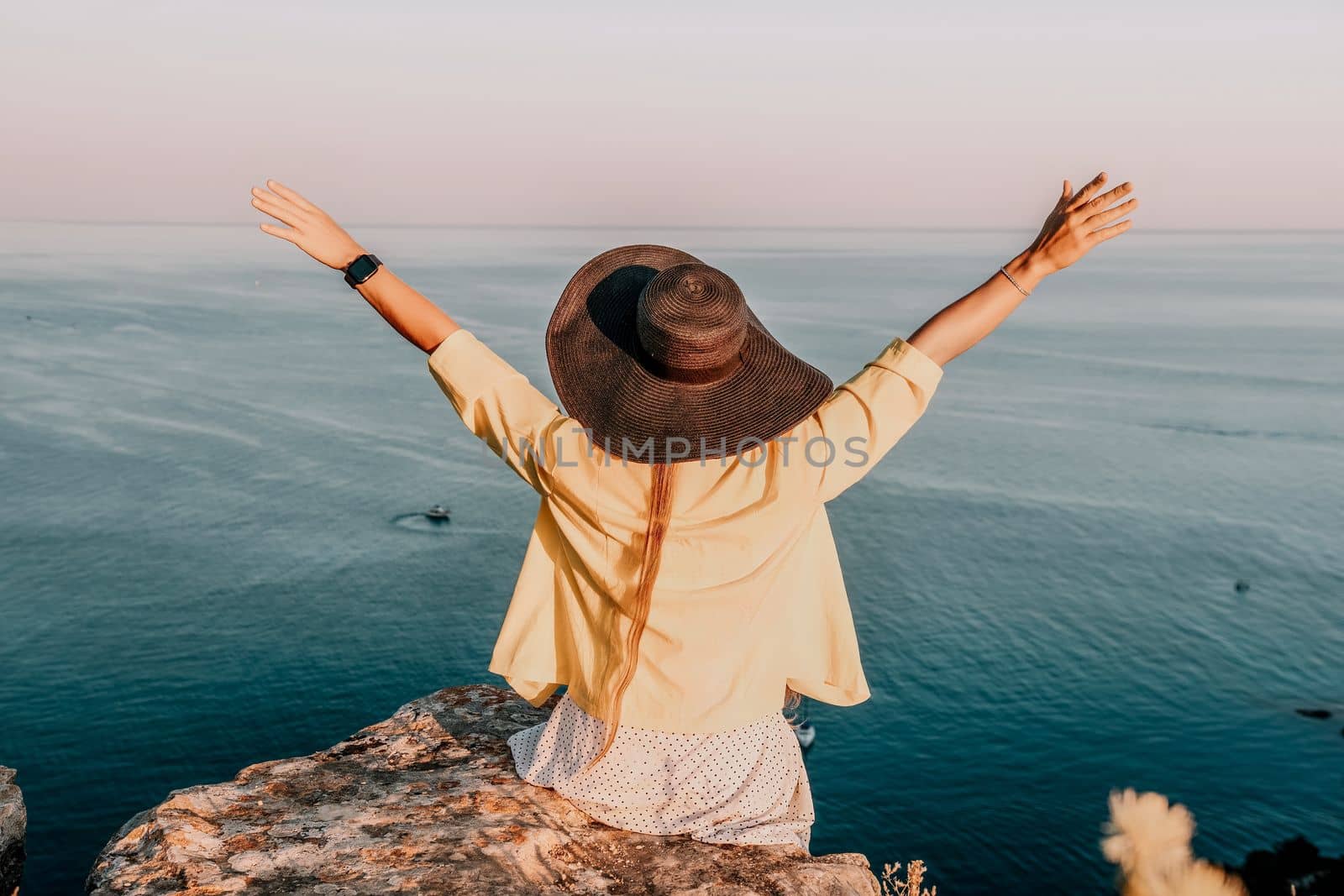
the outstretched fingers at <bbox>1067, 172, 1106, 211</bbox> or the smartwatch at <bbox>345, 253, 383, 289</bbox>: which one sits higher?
the outstretched fingers at <bbox>1067, 172, 1106, 211</bbox>

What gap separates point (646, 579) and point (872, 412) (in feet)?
2.62

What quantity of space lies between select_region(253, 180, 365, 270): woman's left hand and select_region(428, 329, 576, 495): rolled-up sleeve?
0.51 metres

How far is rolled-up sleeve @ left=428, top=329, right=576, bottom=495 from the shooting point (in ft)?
9.18

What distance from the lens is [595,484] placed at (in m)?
2.83

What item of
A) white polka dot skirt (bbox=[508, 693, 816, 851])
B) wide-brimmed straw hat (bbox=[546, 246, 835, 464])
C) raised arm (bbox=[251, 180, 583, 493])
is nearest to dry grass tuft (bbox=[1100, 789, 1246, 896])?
white polka dot skirt (bbox=[508, 693, 816, 851])

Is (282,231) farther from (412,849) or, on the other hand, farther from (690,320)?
(412,849)

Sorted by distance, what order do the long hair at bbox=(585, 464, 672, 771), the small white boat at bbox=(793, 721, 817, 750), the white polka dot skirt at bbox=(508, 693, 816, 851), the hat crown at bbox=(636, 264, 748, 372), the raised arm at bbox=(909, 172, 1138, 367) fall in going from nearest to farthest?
the hat crown at bbox=(636, 264, 748, 372) → the long hair at bbox=(585, 464, 672, 771) → the raised arm at bbox=(909, 172, 1138, 367) → the white polka dot skirt at bbox=(508, 693, 816, 851) → the small white boat at bbox=(793, 721, 817, 750)

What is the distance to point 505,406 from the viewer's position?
2.84 m

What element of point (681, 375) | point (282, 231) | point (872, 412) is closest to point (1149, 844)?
point (872, 412)

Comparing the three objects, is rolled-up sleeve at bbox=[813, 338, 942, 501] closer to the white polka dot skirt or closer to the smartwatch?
the white polka dot skirt

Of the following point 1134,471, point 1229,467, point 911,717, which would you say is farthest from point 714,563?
point 1229,467

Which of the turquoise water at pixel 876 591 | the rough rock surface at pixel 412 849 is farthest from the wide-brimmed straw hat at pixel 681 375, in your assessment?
the turquoise water at pixel 876 591

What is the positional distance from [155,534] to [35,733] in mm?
16857

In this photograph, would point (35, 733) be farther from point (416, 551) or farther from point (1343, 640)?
point (1343, 640)
